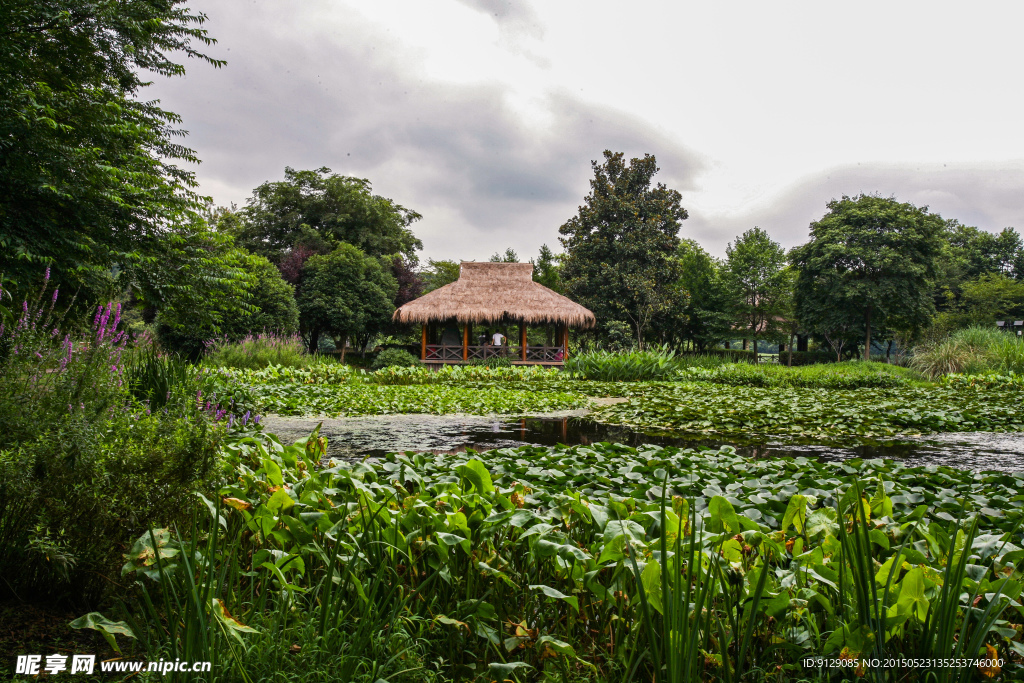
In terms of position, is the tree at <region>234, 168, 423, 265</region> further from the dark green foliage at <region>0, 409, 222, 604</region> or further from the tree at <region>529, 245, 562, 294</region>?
the dark green foliage at <region>0, 409, 222, 604</region>

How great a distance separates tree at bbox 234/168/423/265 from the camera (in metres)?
26.2

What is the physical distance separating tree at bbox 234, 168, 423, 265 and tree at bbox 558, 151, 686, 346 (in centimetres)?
996

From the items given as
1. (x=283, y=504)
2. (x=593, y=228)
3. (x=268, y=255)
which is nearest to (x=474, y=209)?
(x=593, y=228)

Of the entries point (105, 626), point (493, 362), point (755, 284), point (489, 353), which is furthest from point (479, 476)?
point (755, 284)

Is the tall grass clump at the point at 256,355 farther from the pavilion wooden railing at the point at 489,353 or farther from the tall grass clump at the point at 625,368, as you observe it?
the tall grass clump at the point at 625,368

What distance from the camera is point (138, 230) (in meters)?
9.10

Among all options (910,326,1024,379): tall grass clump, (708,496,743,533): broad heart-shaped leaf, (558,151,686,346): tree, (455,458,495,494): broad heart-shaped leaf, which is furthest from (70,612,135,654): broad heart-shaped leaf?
(558,151,686,346): tree

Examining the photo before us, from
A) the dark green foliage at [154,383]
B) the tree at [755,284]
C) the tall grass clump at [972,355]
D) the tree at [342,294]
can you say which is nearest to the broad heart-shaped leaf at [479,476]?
the dark green foliage at [154,383]

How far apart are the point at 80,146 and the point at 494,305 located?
12.4 meters

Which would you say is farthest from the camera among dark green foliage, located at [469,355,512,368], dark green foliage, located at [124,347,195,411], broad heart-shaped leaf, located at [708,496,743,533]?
dark green foliage, located at [469,355,512,368]

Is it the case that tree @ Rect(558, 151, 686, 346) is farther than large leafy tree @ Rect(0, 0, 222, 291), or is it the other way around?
tree @ Rect(558, 151, 686, 346)

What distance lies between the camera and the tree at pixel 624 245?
21.1 meters

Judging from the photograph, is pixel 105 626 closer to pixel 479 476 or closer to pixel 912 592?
pixel 479 476

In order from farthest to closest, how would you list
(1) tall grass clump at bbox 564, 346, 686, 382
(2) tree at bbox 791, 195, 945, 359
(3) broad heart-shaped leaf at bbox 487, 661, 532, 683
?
(2) tree at bbox 791, 195, 945, 359 → (1) tall grass clump at bbox 564, 346, 686, 382 → (3) broad heart-shaped leaf at bbox 487, 661, 532, 683
